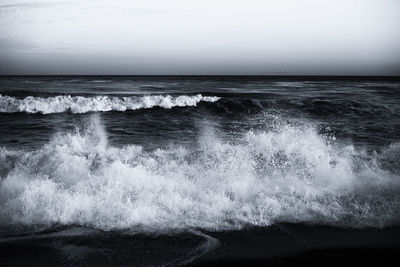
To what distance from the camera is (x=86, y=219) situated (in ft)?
15.3

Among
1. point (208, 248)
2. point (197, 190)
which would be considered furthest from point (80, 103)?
point (208, 248)

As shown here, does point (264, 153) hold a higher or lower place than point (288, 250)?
higher

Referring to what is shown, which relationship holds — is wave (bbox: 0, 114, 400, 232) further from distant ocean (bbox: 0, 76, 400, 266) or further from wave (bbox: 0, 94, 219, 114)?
wave (bbox: 0, 94, 219, 114)

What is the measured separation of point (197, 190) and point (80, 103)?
16528 mm

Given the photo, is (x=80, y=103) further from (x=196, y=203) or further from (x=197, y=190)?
(x=196, y=203)

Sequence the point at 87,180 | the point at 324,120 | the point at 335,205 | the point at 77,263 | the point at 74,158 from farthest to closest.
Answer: the point at 324,120
the point at 74,158
the point at 87,180
the point at 335,205
the point at 77,263

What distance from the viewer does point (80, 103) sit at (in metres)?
20.1

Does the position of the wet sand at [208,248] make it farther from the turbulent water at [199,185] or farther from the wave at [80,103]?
the wave at [80,103]

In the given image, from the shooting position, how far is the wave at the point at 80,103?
1895 cm

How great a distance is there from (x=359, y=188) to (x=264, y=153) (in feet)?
7.77

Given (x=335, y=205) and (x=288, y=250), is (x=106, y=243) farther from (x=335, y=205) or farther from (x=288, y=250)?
(x=335, y=205)

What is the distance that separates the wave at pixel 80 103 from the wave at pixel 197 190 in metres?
12.8

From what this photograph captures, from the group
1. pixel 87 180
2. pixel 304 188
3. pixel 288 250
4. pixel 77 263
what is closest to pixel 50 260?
pixel 77 263

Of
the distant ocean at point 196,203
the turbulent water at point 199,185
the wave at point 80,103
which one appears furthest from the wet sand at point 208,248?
the wave at point 80,103
